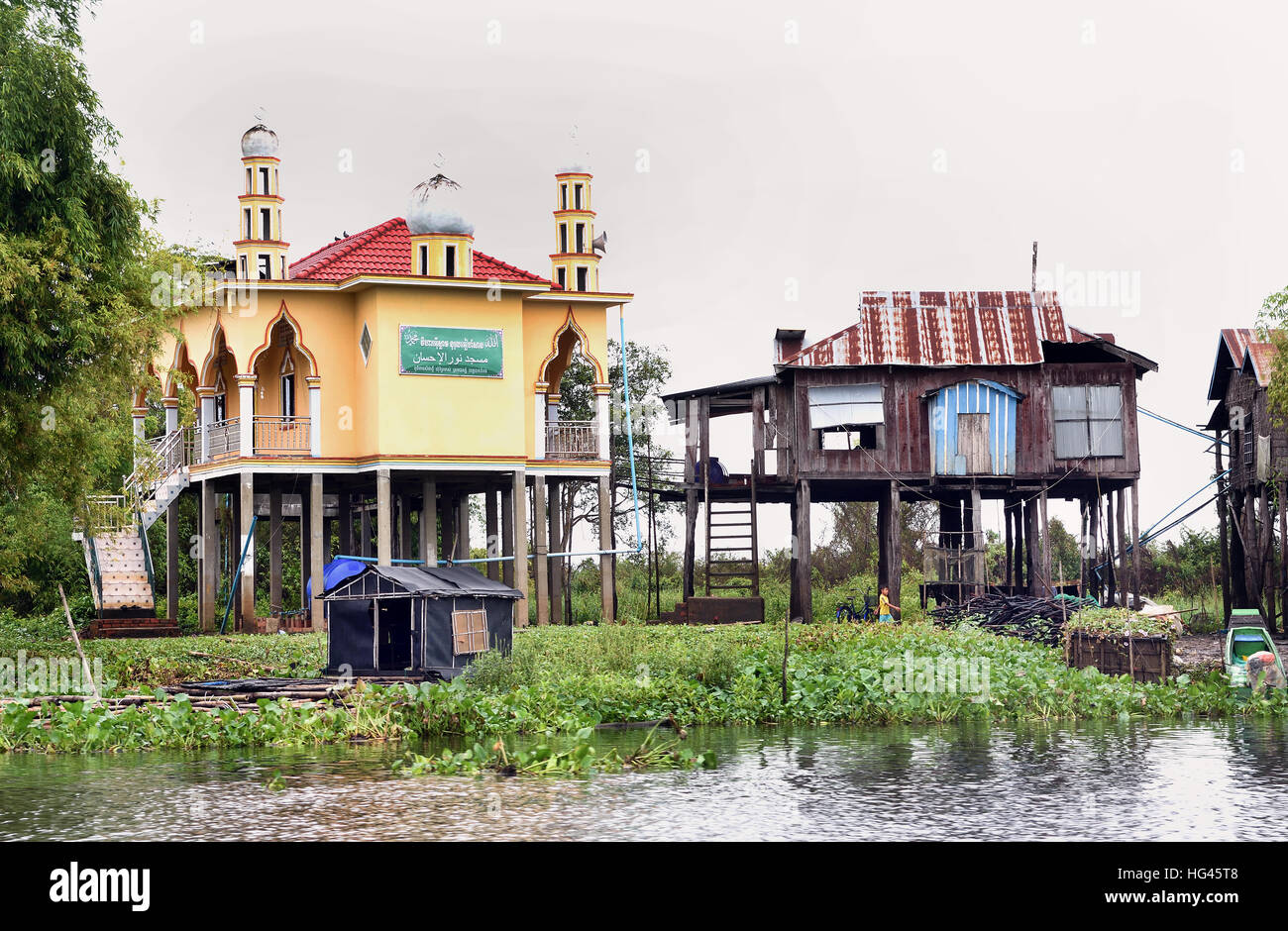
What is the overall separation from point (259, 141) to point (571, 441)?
903 cm

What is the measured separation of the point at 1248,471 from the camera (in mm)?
38438

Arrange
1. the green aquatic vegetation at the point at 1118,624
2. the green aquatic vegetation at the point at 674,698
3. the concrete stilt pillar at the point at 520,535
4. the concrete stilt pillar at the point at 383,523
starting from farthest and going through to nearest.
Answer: the concrete stilt pillar at the point at 520,535
the concrete stilt pillar at the point at 383,523
the green aquatic vegetation at the point at 1118,624
the green aquatic vegetation at the point at 674,698

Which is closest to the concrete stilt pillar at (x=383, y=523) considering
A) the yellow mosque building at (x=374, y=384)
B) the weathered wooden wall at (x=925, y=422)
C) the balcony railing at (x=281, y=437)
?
the yellow mosque building at (x=374, y=384)

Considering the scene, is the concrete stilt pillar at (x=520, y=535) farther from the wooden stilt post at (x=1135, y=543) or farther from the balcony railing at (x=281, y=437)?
the wooden stilt post at (x=1135, y=543)

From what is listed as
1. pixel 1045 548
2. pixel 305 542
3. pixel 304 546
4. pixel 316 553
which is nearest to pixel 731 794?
pixel 316 553

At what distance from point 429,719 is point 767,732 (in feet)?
13.9

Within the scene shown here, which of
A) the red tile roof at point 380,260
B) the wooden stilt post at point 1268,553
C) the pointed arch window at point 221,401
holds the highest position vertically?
the red tile roof at point 380,260

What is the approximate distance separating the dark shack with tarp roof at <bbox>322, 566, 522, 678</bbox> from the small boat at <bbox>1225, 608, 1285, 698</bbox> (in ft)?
35.3

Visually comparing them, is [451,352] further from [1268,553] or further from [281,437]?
[1268,553]

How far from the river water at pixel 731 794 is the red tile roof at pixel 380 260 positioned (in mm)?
16679

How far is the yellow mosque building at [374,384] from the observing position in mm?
33938

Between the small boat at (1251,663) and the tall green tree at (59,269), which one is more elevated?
the tall green tree at (59,269)

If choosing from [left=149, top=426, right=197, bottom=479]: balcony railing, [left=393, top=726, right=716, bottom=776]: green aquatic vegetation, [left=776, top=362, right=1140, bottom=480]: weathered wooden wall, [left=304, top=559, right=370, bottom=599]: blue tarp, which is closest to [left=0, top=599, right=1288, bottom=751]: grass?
[left=304, top=559, right=370, bottom=599]: blue tarp

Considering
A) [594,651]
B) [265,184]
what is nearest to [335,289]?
[265,184]
